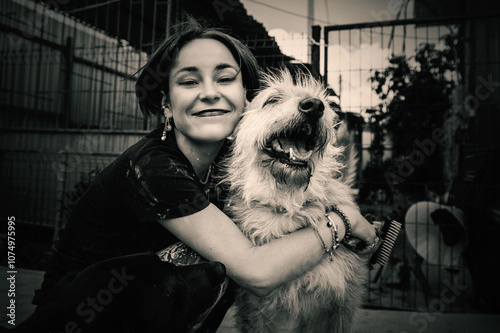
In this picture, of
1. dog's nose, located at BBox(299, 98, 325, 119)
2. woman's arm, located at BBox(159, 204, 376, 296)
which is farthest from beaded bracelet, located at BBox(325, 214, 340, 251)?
dog's nose, located at BBox(299, 98, 325, 119)

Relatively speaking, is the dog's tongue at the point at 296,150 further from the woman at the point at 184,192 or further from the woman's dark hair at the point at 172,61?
the woman's dark hair at the point at 172,61

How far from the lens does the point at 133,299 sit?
1.21 meters

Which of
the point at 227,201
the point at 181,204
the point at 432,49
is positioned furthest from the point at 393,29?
the point at 181,204

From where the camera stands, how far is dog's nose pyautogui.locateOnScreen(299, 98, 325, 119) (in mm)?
1519

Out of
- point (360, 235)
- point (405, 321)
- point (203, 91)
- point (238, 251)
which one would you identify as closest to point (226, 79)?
point (203, 91)

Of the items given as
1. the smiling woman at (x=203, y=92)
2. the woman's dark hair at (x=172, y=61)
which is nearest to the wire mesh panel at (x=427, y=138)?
the woman's dark hair at (x=172, y=61)

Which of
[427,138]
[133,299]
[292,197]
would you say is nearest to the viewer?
[133,299]

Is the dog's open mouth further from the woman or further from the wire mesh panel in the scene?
the wire mesh panel

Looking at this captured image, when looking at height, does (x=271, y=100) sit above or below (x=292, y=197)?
above

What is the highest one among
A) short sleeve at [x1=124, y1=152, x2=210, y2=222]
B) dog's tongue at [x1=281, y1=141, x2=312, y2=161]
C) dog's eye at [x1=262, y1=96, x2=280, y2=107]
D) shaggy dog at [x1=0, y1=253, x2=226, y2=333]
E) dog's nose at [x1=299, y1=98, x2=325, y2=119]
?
dog's eye at [x1=262, y1=96, x2=280, y2=107]

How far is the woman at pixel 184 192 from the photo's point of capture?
4.35 ft

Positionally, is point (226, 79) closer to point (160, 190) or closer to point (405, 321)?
point (160, 190)

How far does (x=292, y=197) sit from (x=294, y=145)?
252mm

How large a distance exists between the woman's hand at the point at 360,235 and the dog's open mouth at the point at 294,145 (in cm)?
30
